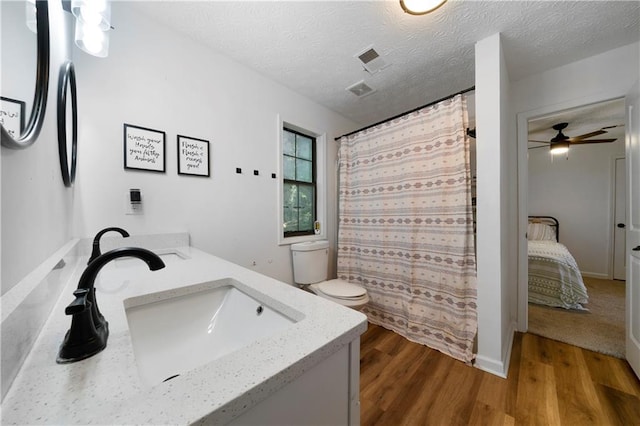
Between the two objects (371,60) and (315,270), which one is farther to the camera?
(315,270)

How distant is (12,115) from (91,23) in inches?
34.2

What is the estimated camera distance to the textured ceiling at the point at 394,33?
1.34 m

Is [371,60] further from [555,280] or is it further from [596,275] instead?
[596,275]

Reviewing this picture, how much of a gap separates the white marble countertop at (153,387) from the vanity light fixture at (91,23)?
1.12 m

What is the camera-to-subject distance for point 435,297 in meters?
1.78

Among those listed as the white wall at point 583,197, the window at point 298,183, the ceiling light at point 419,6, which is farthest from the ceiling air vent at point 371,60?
the white wall at point 583,197

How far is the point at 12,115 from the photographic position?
474mm

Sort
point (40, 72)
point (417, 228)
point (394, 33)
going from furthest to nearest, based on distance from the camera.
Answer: point (417, 228), point (394, 33), point (40, 72)

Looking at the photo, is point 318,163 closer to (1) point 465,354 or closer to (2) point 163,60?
(2) point 163,60

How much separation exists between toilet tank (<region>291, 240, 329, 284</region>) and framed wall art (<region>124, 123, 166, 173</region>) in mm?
1269

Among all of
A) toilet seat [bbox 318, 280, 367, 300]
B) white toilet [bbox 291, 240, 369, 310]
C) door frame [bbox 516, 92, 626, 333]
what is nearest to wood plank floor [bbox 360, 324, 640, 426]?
door frame [bbox 516, 92, 626, 333]

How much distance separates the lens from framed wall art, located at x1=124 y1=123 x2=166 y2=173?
136cm

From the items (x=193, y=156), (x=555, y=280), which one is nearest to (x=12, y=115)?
(x=193, y=156)

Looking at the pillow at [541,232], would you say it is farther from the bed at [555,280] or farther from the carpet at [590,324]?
the carpet at [590,324]
